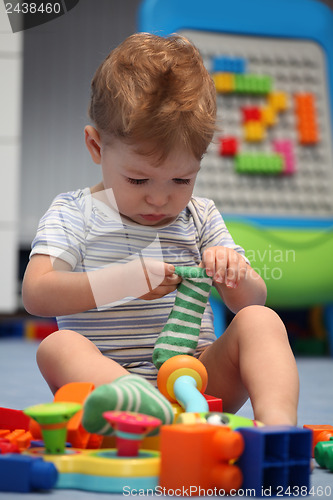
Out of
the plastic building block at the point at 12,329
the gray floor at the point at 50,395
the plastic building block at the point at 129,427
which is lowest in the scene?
the plastic building block at the point at 12,329

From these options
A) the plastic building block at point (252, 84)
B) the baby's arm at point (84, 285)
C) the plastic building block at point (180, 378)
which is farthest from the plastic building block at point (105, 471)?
the plastic building block at point (252, 84)

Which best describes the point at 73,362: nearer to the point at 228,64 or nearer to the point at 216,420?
the point at 216,420

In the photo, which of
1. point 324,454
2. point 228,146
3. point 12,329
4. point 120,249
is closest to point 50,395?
point 120,249

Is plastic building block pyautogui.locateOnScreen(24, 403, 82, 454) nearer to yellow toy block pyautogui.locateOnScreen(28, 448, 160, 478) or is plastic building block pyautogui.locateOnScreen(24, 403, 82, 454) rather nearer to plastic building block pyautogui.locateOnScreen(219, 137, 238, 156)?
yellow toy block pyautogui.locateOnScreen(28, 448, 160, 478)

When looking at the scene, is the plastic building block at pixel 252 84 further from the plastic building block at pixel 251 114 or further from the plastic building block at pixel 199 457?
the plastic building block at pixel 199 457

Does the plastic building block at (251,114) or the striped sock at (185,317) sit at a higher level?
the plastic building block at (251,114)

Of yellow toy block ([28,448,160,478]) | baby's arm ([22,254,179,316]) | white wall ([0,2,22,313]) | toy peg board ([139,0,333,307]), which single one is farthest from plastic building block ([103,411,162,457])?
white wall ([0,2,22,313])

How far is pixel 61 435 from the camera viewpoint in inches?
19.2

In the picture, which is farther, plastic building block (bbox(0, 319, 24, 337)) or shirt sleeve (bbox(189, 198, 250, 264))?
plastic building block (bbox(0, 319, 24, 337))

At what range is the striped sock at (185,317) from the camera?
691 mm

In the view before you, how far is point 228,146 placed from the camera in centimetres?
186

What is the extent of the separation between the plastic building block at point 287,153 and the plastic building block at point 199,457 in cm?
155

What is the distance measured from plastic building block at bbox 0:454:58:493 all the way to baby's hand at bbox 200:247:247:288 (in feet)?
0.95

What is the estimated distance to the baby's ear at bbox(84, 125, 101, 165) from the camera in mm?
763
